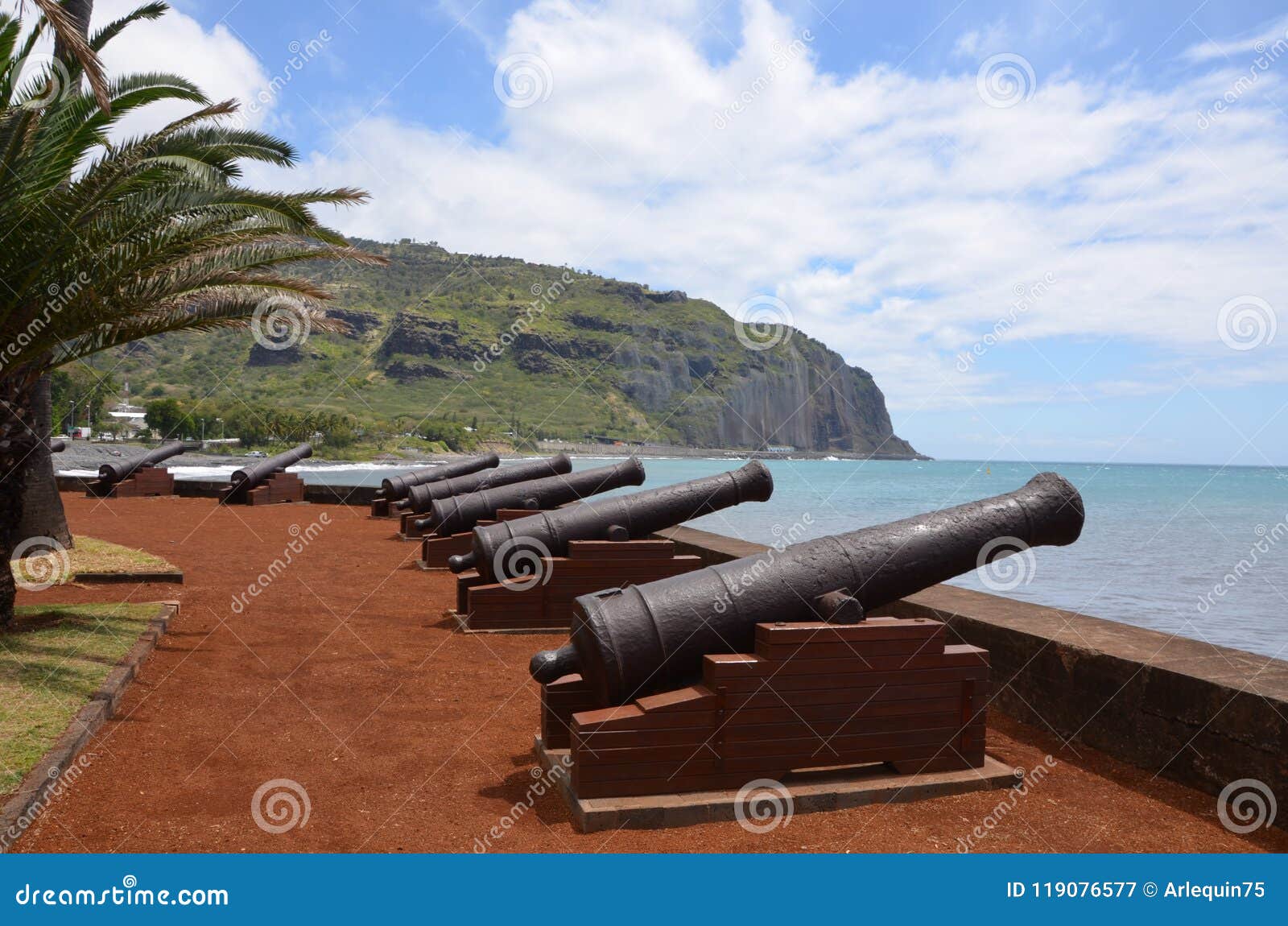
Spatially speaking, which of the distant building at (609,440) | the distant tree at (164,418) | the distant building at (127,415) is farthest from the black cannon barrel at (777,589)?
the distant building at (127,415)

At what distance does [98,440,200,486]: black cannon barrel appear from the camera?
2170cm

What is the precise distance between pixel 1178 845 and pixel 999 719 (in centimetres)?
169

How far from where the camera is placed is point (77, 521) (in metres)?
16.0

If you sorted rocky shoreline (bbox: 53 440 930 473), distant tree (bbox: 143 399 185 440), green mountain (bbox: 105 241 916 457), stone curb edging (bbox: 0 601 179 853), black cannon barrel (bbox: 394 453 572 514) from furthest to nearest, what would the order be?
green mountain (bbox: 105 241 916 457) < distant tree (bbox: 143 399 185 440) < rocky shoreline (bbox: 53 440 930 473) < black cannon barrel (bbox: 394 453 572 514) < stone curb edging (bbox: 0 601 179 853)

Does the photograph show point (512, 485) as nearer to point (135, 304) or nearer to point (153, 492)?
point (135, 304)

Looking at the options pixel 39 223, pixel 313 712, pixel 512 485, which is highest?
pixel 39 223

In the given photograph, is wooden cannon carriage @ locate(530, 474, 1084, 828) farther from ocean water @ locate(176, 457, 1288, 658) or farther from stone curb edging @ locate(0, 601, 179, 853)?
ocean water @ locate(176, 457, 1288, 658)

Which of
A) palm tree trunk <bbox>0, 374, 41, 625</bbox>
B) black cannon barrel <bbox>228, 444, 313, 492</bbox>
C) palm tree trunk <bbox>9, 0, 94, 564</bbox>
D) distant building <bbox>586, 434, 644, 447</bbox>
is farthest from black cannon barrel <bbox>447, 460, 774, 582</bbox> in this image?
distant building <bbox>586, 434, 644, 447</bbox>

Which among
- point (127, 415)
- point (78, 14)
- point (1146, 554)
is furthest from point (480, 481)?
point (127, 415)

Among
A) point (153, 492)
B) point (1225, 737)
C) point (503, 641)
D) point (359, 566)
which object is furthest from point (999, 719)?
point (153, 492)

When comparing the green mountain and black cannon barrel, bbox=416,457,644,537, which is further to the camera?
the green mountain

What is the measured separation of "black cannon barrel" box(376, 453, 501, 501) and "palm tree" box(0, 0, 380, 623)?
8.26m

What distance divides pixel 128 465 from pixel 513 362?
73795mm

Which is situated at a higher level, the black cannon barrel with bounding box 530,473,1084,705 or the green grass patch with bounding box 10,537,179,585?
the black cannon barrel with bounding box 530,473,1084,705
